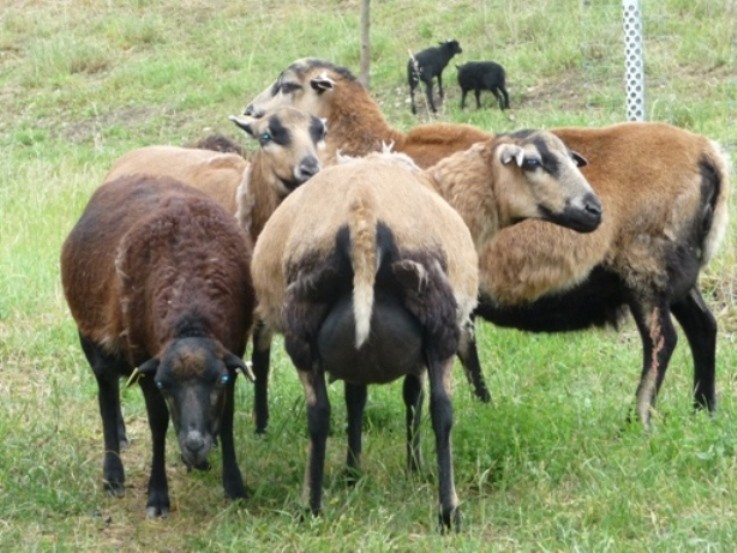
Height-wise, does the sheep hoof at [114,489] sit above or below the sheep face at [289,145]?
below

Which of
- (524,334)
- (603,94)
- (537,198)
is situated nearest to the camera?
(537,198)

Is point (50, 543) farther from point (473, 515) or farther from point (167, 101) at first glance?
point (167, 101)

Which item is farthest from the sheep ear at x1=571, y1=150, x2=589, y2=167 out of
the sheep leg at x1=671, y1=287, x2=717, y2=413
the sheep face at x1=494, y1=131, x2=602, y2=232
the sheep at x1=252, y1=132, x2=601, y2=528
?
the sheep at x1=252, y1=132, x2=601, y2=528

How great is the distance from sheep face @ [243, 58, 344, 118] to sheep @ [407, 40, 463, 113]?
6223mm

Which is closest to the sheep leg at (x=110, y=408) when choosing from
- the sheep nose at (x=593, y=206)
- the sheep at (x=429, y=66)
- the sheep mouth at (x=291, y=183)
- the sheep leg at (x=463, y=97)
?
the sheep mouth at (x=291, y=183)

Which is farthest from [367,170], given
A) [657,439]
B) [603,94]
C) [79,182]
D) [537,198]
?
[603,94]

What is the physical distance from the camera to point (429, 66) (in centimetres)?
1612

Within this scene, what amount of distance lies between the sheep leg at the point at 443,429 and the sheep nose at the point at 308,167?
2272mm

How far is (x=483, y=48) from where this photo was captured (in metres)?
18.2

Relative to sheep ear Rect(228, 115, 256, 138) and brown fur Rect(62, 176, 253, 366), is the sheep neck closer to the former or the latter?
sheep ear Rect(228, 115, 256, 138)

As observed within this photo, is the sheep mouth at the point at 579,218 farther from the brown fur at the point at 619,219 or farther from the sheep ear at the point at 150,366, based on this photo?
the sheep ear at the point at 150,366

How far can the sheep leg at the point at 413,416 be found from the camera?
253 inches

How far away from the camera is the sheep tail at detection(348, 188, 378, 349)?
5359 mm

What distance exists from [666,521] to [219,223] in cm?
250
